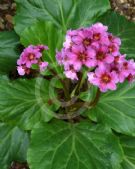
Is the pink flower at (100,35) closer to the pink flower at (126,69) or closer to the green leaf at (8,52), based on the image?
the pink flower at (126,69)

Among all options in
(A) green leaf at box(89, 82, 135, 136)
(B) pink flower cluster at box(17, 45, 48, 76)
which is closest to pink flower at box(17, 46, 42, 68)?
(B) pink flower cluster at box(17, 45, 48, 76)

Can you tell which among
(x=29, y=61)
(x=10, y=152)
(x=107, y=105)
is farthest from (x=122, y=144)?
(x=29, y=61)

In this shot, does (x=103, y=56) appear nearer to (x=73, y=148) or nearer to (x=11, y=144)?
(x=73, y=148)

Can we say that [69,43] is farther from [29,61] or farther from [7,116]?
[7,116]

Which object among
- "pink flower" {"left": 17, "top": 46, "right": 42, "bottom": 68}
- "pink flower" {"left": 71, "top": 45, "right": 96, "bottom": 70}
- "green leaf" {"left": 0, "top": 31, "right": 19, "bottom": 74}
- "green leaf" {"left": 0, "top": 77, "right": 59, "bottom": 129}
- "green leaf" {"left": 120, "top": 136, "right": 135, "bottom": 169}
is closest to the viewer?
"pink flower" {"left": 71, "top": 45, "right": 96, "bottom": 70}

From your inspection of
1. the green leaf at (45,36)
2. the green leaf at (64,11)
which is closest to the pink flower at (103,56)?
the green leaf at (45,36)

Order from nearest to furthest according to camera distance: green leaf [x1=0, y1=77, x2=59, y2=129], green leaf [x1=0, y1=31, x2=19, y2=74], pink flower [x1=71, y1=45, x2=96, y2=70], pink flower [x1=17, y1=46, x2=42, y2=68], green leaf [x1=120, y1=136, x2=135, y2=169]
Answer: pink flower [x1=71, y1=45, x2=96, y2=70]
pink flower [x1=17, y1=46, x2=42, y2=68]
green leaf [x1=0, y1=77, x2=59, y2=129]
green leaf [x1=120, y1=136, x2=135, y2=169]
green leaf [x1=0, y1=31, x2=19, y2=74]

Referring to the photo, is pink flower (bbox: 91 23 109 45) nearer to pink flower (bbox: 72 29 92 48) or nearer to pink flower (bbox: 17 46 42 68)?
pink flower (bbox: 72 29 92 48)

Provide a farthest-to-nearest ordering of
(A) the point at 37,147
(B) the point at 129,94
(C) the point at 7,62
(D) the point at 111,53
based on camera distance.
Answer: (C) the point at 7,62
(B) the point at 129,94
(A) the point at 37,147
(D) the point at 111,53
